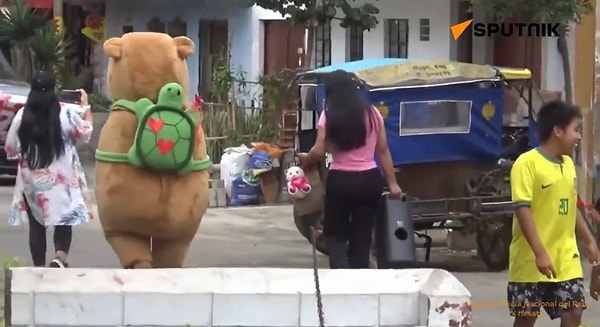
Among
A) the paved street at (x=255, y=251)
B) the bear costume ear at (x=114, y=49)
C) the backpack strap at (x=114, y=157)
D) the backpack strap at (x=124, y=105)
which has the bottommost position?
the paved street at (x=255, y=251)

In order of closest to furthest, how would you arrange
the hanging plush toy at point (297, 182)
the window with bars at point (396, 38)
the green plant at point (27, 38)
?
the hanging plush toy at point (297, 182) → the window with bars at point (396, 38) → the green plant at point (27, 38)

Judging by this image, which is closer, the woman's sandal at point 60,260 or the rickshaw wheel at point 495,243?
the woman's sandal at point 60,260

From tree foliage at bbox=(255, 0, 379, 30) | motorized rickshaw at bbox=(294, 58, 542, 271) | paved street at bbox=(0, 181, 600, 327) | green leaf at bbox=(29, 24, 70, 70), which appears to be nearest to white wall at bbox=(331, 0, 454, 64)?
tree foliage at bbox=(255, 0, 379, 30)

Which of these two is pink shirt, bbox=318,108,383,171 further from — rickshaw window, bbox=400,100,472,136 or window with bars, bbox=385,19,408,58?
window with bars, bbox=385,19,408,58

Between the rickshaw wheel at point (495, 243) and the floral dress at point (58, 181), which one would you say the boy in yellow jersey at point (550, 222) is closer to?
the floral dress at point (58, 181)

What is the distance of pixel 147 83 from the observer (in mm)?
7309

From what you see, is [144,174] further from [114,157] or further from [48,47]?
[48,47]

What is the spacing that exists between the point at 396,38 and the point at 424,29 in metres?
0.67

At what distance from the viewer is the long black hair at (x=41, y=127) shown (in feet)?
29.7

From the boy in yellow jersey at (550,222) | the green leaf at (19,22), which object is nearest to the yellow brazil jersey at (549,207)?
the boy in yellow jersey at (550,222)

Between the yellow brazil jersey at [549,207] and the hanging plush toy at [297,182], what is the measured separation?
3376 mm

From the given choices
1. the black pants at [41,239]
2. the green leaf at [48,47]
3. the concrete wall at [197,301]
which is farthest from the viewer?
the green leaf at [48,47]

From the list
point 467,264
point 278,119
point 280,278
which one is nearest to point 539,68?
point 278,119

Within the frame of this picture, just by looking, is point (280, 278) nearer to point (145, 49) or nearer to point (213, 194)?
point (145, 49)
